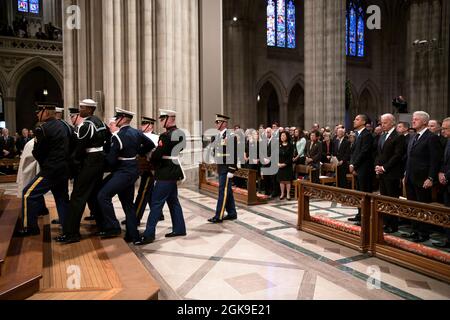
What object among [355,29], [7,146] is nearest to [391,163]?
[7,146]

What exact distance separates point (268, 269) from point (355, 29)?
2905cm

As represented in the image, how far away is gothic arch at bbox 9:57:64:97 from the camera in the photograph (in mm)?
21391

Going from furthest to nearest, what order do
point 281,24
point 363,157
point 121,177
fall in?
1. point 281,24
2. point 363,157
3. point 121,177

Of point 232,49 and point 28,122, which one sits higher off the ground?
point 232,49

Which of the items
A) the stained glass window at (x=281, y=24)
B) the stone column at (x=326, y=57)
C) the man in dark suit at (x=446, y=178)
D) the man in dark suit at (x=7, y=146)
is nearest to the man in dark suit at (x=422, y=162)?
the man in dark suit at (x=446, y=178)

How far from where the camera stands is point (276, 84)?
26906 millimetres

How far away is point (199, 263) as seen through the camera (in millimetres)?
4758

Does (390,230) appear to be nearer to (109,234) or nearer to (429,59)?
(109,234)

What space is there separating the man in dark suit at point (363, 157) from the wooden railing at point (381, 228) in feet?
3.28

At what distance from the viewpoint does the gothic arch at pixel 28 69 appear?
21391 millimetres

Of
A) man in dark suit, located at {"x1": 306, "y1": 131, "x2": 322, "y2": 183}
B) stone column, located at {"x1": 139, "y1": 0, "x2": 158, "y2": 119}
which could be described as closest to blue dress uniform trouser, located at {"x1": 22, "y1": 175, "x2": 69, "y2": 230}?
man in dark suit, located at {"x1": 306, "y1": 131, "x2": 322, "y2": 183}
